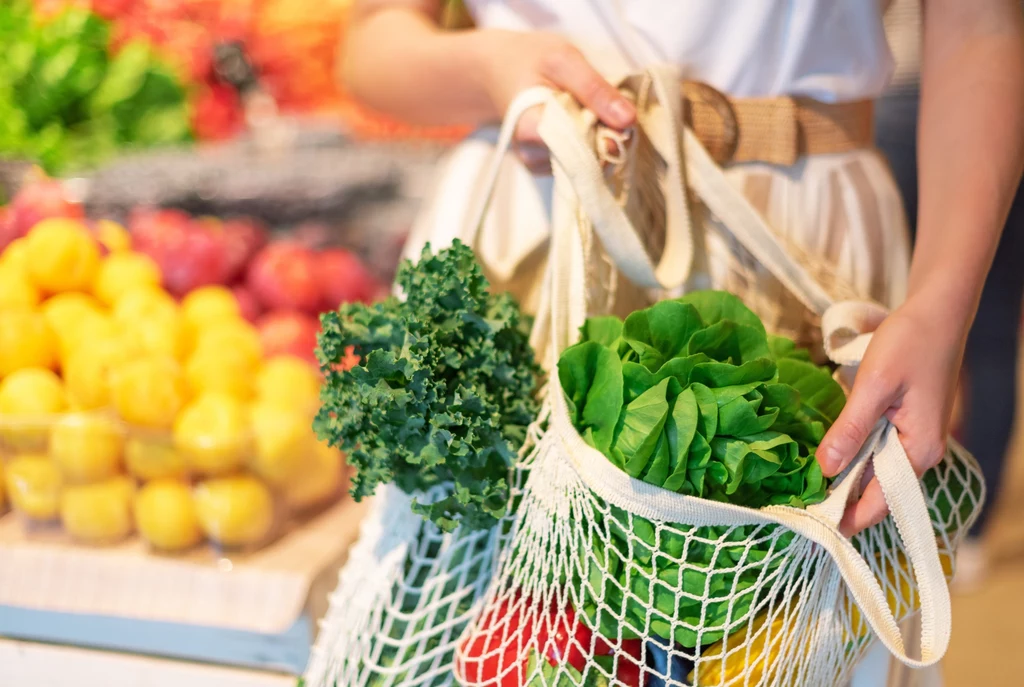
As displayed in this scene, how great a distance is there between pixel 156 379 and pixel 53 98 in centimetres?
105

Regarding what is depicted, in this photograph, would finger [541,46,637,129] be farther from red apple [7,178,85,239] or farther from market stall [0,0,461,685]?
red apple [7,178,85,239]

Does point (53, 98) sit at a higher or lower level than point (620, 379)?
lower

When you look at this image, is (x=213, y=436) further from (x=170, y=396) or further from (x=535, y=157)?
(x=535, y=157)

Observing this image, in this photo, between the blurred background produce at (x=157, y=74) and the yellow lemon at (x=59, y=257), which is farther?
the blurred background produce at (x=157, y=74)

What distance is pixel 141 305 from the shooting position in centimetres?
103

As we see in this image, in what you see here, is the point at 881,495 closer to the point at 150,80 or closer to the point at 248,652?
the point at 248,652

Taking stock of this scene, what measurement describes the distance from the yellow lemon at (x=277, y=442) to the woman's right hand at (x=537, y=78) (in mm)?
404

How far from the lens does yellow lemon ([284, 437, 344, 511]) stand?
917mm

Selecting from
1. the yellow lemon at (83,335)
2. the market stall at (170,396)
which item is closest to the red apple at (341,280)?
Answer: the market stall at (170,396)

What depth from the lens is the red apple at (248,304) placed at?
125cm

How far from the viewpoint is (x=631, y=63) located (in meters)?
0.73

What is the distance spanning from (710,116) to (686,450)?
1.10 ft

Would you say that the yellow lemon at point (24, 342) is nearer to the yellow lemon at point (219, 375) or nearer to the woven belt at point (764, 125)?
the yellow lemon at point (219, 375)

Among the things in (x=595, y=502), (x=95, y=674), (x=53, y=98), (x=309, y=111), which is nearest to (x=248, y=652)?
(x=95, y=674)
